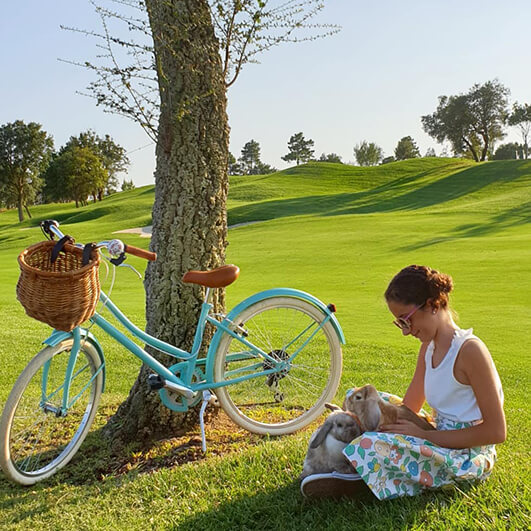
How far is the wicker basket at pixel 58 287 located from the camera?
260 centimetres

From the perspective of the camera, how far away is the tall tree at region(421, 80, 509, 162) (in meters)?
50.6

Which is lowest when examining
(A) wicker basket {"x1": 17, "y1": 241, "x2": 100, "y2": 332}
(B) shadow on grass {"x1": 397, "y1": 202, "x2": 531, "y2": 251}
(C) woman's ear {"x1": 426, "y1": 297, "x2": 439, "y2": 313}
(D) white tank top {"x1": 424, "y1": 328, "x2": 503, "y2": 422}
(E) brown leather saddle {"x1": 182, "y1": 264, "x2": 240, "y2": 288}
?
(B) shadow on grass {"x1": 397, "y1": 202, "x2": 531, "y2": 251}

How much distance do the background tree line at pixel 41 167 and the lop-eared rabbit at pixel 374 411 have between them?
1886 inches

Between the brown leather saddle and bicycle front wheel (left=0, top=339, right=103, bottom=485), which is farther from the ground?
the brown leather saddle

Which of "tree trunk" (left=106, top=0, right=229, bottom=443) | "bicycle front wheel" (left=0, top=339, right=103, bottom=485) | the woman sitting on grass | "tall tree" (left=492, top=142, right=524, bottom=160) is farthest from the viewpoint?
"tall tree" (left=492, top=142, right=524, bottom=160)

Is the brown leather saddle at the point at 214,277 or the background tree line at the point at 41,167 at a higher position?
the background tree line at the point at 41,167

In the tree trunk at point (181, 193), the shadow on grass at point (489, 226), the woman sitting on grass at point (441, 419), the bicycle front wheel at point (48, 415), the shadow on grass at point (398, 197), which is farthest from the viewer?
the shadow on grass at point (398, 197)

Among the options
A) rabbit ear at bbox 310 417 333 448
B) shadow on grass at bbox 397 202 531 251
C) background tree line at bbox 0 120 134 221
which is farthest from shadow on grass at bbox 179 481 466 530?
background tree line at bbox 0 120 134 221

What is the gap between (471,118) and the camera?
5147cm

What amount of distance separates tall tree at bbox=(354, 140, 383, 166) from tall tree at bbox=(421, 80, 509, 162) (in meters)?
20.3

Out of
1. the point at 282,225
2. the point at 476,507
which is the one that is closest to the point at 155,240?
the point at 476,507

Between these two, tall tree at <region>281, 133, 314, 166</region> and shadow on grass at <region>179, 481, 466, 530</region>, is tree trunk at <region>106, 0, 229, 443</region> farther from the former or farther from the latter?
tall tree at <region>281, 133, 314, 166</region>

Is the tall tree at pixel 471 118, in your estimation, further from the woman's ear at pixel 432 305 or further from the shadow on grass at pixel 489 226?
the woman's ear at pixel 432 305

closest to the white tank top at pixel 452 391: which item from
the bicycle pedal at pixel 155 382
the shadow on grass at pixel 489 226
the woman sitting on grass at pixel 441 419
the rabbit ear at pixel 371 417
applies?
the woman sitting on grass at pixel 441 419
